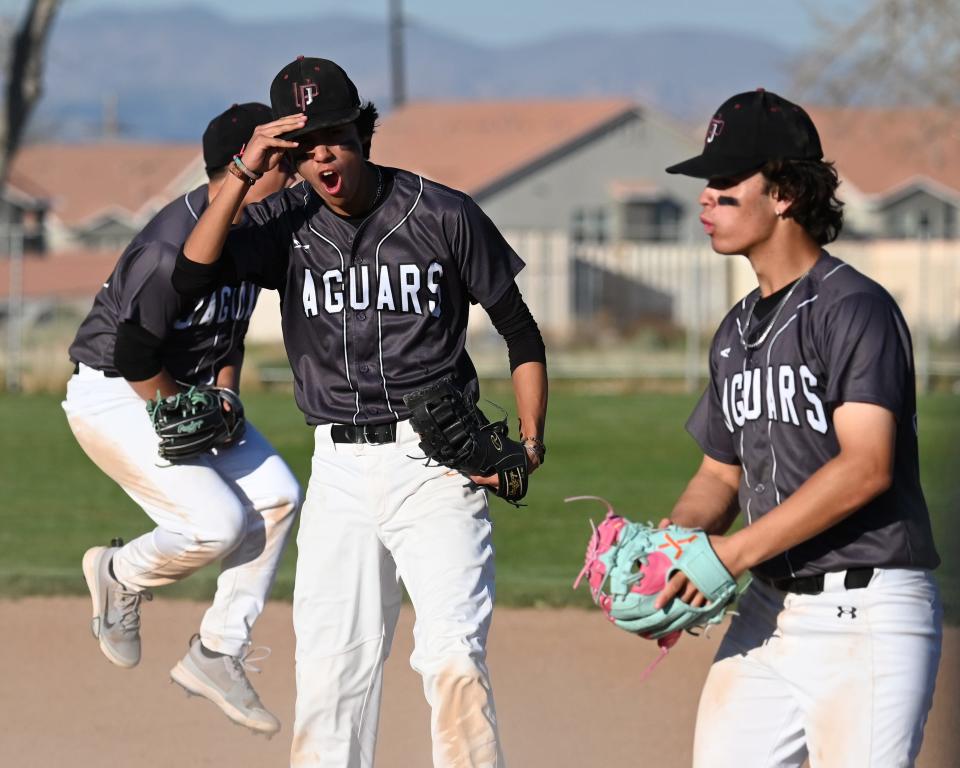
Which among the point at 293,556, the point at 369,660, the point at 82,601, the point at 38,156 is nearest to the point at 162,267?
the point at 369,660

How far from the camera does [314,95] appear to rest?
4.30 metres

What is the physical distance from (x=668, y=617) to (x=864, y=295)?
0.84 m

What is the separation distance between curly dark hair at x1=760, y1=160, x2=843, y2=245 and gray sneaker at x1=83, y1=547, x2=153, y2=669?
3227 millimetres

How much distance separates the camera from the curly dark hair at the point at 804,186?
3.50 m

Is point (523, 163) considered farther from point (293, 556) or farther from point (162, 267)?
point (162, 267)

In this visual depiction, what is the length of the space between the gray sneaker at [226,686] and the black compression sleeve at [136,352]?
3.61 ft

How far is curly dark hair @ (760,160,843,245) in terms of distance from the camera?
3502 millimetres

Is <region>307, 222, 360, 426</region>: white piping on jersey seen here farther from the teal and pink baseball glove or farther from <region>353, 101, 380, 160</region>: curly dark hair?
the teal and pink baseball glove

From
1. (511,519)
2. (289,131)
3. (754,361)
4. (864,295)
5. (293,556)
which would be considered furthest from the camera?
(511,519)

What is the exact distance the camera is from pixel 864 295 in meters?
3.36

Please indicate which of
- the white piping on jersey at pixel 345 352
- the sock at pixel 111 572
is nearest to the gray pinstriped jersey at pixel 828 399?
the white piping on jersey at pixel 345 352

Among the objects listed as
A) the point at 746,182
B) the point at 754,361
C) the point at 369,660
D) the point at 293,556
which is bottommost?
the point at 293,556

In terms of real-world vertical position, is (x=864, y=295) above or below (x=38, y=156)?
below

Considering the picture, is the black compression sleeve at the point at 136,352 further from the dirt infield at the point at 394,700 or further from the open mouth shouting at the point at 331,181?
the dirt infield at the point at 394,700
